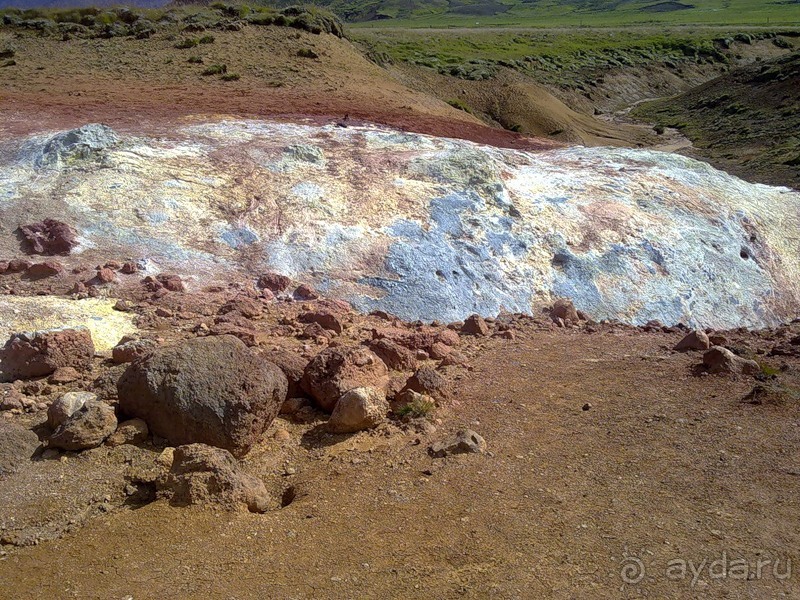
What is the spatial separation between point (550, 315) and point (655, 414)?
3.75m

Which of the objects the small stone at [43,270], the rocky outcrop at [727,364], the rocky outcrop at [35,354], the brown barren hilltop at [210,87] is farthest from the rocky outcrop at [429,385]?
the brown barren hilltop at [210,87]

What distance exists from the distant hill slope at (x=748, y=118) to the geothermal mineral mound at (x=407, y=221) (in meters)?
9.81

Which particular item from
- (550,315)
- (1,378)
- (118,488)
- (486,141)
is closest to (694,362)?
(550,315)

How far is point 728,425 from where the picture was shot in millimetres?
7289

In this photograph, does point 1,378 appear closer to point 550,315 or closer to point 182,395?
point 182,395

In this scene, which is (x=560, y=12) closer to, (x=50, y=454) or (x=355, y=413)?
(x=355, y=413)

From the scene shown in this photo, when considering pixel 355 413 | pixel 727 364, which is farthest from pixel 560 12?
pixel 355 413

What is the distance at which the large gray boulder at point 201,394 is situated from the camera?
643cm

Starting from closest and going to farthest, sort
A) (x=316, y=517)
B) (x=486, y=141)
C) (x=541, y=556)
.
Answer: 1. (x=541, y=556)
2. (x=316, y=517)
3. (x=486, y=141)

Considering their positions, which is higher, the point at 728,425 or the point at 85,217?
the point at 85,217

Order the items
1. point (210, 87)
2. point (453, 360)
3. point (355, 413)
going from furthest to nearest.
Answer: point (210, 87)
point (453, 360)
point (355, 413)

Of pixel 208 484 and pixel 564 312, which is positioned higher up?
pixel 208 484

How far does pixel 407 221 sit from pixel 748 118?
96.6 ft

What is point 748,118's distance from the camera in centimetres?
3562
